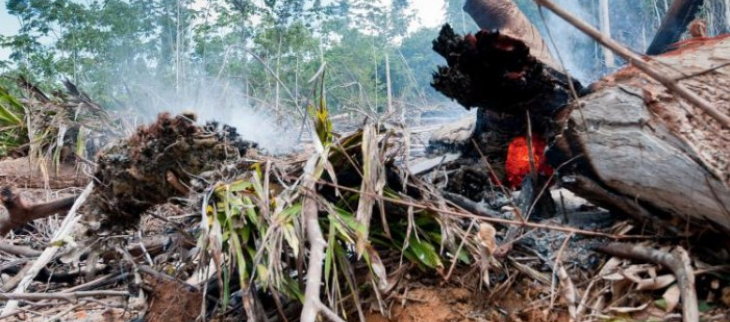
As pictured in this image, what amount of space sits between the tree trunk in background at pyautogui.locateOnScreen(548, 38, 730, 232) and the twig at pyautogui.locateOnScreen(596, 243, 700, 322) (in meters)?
0.21

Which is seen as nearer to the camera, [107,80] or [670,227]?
[670,227]

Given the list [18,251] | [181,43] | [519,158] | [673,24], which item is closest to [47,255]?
[18,251]

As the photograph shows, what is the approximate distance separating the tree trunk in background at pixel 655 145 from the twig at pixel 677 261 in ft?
0.69

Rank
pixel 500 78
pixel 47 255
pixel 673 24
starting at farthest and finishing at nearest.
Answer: pixel 673 24 < pixel 500 78 < pixel 47 255

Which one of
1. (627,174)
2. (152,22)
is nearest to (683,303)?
(627,174)

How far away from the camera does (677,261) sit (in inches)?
80.0

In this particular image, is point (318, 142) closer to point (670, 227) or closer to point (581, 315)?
point (581, 315)

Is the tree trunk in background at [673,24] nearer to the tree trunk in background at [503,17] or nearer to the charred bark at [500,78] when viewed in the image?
the tree trunk in background at [503,17]

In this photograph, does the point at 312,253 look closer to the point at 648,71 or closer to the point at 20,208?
the point at 648,71

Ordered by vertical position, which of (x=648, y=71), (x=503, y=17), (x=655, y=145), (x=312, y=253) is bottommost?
(x=312, y=253)

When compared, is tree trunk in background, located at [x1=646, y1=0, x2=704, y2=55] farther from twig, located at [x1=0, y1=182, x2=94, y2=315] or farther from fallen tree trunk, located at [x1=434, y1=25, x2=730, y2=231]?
twig, located at [x1=0, y1=182, x2=94, y2=315]

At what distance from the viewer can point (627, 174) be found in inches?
91.9

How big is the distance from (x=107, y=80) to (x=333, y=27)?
8.94 metres

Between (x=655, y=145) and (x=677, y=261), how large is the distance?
20.0 inches
